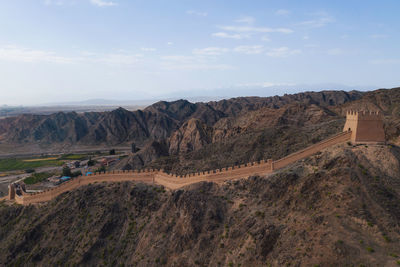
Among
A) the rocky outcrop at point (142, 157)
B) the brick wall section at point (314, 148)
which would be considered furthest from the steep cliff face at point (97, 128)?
the brick wall section at point (314, 148)

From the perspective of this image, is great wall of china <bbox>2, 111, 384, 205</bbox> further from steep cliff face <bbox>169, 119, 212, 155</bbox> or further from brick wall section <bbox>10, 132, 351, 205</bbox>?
steep cliff face <bbox>169, 119, 212, 155</bbox>

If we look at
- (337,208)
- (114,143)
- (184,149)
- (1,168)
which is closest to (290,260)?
(337,208)

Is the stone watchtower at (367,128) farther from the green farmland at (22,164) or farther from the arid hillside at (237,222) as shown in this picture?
the green farmland at (22,164)

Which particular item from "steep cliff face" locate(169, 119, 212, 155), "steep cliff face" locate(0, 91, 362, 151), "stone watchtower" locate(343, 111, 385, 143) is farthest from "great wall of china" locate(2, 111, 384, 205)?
"steep cliff face" locate(0, 91, 362, 151)

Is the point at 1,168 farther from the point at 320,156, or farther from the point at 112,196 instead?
the point at 320,156

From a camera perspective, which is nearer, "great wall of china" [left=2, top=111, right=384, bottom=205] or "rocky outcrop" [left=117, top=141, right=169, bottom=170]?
"great wall of china" [left=2, top=111, right=384, bottom=205]
